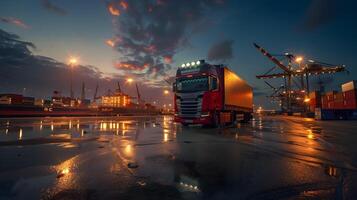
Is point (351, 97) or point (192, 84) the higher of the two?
point (351, 97)

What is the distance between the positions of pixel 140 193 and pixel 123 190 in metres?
0.31

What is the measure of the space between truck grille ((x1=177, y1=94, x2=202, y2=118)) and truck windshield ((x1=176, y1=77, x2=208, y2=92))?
57 centimetres

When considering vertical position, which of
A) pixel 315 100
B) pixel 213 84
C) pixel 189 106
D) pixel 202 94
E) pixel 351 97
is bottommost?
pixel 189 106

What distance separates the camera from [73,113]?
40625mm

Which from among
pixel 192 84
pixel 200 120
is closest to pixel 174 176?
pixel 200 120

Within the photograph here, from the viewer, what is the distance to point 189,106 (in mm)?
13766

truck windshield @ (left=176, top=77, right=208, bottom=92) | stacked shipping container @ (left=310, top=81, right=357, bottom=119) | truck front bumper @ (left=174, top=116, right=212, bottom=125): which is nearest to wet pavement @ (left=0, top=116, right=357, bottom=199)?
truck front bumper @ (left=174, top=116, right=212, bottom=125)

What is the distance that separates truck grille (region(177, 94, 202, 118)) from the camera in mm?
13414

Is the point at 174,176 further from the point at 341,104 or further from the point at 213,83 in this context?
the point at 341,104

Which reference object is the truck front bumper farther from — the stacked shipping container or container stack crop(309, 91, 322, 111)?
container stack crop(309, 91, 322, 111)

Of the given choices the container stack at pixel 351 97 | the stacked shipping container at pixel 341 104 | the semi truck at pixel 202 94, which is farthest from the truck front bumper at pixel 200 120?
the container stack at pixel 351 97

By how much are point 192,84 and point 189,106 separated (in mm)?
1640

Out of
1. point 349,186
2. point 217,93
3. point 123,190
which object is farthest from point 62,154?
point 217,93

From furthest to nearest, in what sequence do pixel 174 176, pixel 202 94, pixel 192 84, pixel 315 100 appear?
pixel 315 100 → pixel 192 84 → pixel 202 94 → pixel 174 176
